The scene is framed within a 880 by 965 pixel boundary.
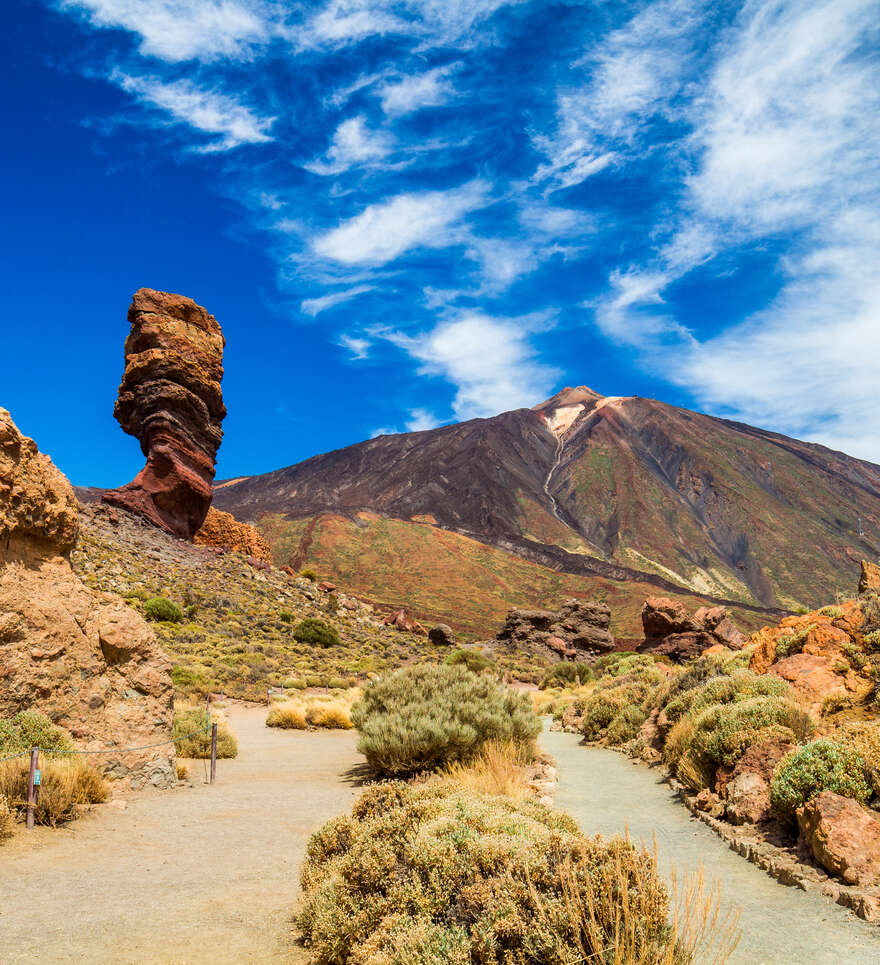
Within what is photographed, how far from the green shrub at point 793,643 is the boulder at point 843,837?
685 centimetres

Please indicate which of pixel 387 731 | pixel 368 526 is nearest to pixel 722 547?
pixel 368 526

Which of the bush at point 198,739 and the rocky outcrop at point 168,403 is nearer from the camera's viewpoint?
the bush at point 198,739

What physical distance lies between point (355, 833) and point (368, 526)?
338 feet

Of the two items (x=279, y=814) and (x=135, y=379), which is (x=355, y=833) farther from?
(x=135, y=379)

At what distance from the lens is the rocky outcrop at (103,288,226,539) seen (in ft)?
126

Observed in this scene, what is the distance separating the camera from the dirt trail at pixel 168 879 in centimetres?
426

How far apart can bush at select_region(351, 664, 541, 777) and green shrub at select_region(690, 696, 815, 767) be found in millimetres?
3327

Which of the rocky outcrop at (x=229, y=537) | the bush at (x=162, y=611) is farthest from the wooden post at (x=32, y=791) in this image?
the rocky outcrop at (x=229, y=537)

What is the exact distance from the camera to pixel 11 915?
468 centimetres

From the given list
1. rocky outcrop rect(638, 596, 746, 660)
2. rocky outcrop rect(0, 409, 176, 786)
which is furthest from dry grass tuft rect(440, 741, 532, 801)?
rocky outcrop rect(638, 596, 746, 660)

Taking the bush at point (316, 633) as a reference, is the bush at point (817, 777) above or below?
below

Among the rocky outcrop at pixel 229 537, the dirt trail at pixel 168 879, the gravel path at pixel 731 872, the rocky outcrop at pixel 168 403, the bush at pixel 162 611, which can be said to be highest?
the rocky outcrop at pixel 168 403

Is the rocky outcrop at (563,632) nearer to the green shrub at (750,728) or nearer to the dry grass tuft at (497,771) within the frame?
the dry grass tuft at (497,771)

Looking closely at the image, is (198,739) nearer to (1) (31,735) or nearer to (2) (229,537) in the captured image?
(1) (31,735)
